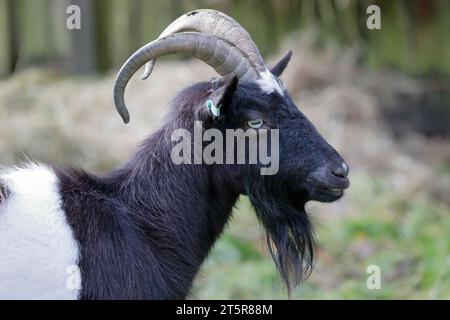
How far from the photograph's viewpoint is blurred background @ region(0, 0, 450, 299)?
359 inches

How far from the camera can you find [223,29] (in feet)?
19.0

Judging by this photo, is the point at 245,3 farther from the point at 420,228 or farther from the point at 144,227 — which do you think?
the point at 144,227

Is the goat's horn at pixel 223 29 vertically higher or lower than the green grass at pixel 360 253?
higher

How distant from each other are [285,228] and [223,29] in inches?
53.6

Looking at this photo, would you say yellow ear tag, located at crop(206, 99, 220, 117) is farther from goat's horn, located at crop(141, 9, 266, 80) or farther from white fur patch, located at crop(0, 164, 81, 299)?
white fur patch, located at crop(0, 164, 81, 299)

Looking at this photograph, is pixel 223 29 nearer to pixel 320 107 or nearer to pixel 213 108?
pixel 213 108

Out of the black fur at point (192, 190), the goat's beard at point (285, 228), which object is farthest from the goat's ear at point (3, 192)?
the goat's beard at point (285, 228)

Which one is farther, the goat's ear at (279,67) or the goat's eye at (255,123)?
the goat's ear at (279,67)

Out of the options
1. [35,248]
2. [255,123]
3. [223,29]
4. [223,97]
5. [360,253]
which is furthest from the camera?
[360,253]

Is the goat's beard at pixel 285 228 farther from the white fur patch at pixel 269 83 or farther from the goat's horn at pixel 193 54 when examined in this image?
the goat's horn at pixel 193 54

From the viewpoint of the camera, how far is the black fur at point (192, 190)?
538 cm

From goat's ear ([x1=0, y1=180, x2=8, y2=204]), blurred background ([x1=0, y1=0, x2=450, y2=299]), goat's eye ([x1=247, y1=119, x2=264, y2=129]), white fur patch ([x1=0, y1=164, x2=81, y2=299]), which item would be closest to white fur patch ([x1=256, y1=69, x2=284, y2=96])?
goat's eye ([x1=247, y1=119, x2=264, y2=129])

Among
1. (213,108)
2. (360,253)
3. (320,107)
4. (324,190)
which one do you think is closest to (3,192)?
(213,108)
